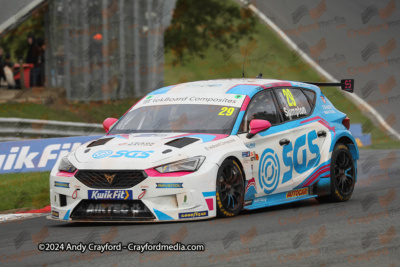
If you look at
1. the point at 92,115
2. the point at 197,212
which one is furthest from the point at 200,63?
the point at 197,212

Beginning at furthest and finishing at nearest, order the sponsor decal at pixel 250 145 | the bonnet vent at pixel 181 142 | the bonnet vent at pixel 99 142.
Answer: the sponsor decal at pixel 250 145, the bonnet vent at pixel 99 142, the bonnet vent at pixel 181 142

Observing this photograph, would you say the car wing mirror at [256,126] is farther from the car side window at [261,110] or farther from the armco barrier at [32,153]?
the armco barrier at [32,153]

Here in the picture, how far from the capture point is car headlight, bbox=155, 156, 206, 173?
8122mm

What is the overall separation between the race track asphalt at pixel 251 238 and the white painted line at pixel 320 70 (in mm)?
21220

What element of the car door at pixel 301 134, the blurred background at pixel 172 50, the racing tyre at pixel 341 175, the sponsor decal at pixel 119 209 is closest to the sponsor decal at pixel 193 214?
the sponsor decal at pixel 119 209

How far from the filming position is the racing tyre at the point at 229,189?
8.37 metres

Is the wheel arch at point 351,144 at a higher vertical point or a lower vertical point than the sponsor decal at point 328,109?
lower

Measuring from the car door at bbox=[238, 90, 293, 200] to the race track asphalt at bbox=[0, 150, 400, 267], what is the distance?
0.32 meters

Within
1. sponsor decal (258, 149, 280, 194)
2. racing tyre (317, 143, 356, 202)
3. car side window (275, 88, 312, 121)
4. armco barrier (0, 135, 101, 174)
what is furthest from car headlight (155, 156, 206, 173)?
armco barrier (0, 135, 101, 174)

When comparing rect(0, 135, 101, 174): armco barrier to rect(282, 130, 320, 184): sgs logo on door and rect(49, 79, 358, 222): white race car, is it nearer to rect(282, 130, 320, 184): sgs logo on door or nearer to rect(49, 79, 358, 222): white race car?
rect(49, 79, 358, 222): white race car

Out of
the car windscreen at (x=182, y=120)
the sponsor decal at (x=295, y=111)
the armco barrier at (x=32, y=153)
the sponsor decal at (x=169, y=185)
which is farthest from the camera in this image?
the armco barrier at (x=32, y=153)

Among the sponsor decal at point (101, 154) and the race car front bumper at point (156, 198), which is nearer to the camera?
the race car front bumper at point (156, 198)

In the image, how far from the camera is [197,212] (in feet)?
26.7

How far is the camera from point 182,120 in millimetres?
9336
